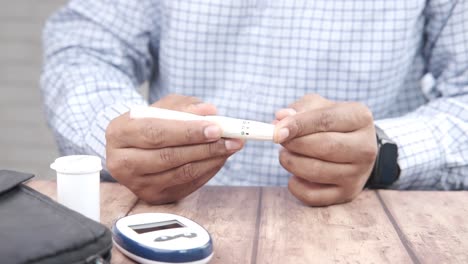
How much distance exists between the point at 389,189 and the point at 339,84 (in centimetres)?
33

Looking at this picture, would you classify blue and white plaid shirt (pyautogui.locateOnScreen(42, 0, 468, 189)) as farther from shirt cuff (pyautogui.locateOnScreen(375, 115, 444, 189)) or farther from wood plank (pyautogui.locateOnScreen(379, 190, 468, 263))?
wood plank (pyautogui.locateOnScreen(379, 190, 468, 263))

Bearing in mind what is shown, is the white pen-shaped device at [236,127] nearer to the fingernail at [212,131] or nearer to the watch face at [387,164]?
the fingernail at [212,131]

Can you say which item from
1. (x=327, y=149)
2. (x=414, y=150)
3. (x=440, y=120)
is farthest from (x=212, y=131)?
(x=440, y=120)

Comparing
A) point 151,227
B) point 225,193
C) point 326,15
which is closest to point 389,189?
point 225,193

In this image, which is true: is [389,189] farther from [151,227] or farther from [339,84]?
[151,227]

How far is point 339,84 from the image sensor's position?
1459mm

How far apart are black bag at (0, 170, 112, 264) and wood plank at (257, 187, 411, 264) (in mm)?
198

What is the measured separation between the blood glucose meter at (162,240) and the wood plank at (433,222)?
0.25m

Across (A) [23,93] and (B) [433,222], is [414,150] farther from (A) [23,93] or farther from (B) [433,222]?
(A) [23,93]

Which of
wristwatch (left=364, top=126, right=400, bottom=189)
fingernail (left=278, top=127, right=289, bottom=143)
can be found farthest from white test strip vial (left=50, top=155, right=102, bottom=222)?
wristwatch (left=364, top=126, right=400, bottom=189)

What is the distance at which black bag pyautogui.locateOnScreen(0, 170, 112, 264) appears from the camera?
25.3 inches

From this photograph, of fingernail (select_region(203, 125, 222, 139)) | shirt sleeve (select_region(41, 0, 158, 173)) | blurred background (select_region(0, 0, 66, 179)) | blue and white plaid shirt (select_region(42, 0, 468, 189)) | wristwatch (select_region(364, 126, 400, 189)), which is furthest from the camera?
blurred background (select_region(0, 0, 66, 179))

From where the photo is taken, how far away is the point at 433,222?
973 millimetres

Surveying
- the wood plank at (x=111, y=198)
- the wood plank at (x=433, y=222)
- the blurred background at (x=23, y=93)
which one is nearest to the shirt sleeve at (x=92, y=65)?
the wood plank at (x=111, y=198)
